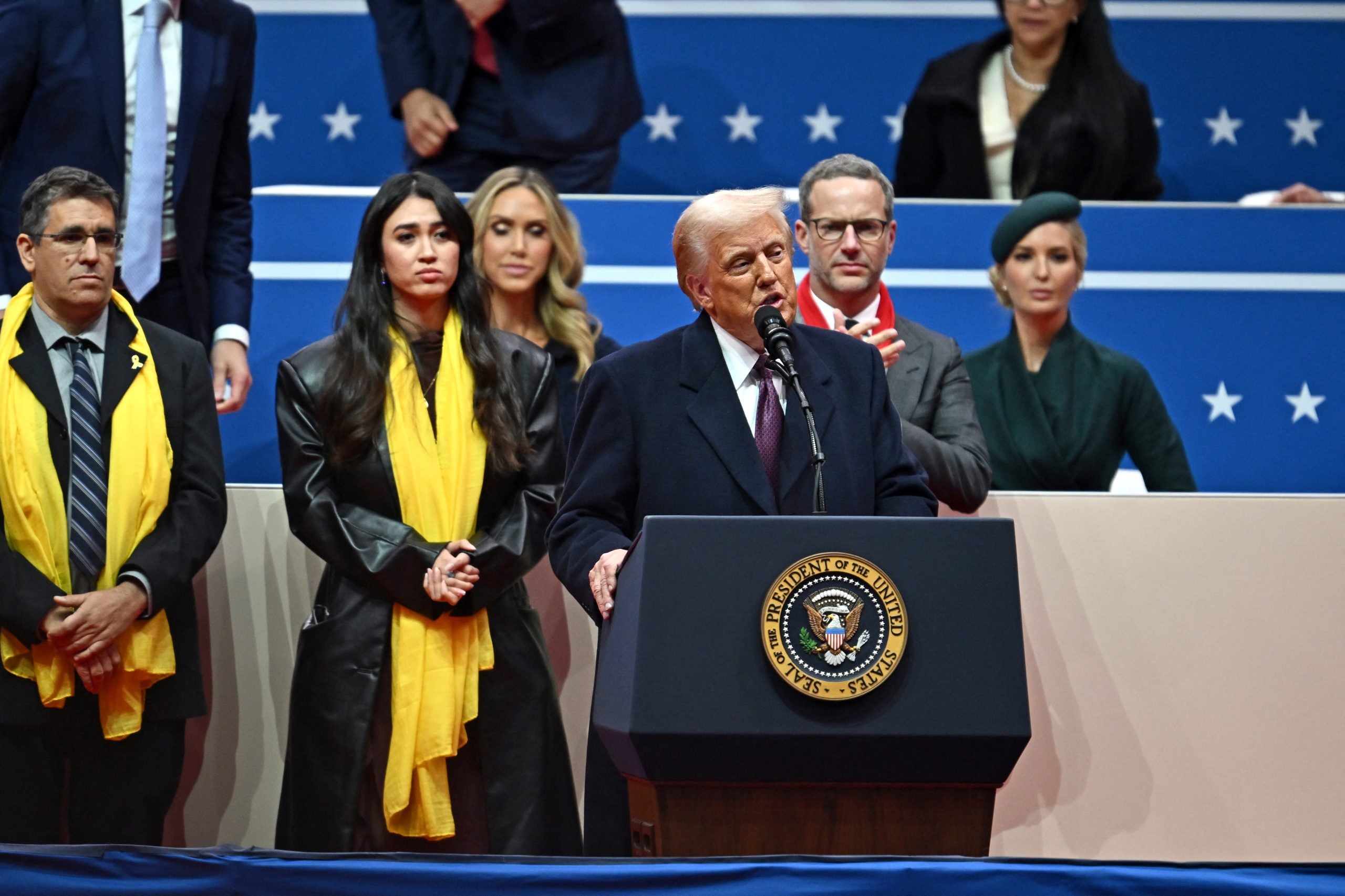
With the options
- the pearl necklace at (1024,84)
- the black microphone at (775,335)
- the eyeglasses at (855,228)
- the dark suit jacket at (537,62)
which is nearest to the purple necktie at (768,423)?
the black microphone at (775,335)

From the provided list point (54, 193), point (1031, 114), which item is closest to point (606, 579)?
point (54, 193)

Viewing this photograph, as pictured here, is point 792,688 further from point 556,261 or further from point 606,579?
point 556,261

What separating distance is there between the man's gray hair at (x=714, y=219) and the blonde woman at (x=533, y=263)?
4.63 feet

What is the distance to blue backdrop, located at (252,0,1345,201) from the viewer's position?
5457 millimetres

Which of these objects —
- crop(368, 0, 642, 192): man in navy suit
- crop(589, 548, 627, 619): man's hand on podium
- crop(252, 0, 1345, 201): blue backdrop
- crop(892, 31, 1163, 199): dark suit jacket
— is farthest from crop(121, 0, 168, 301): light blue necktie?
crop(252, 0, 1345, 201): blue backdrop

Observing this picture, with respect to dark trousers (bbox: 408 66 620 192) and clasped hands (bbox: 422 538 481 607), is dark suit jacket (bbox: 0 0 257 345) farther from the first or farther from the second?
dark trousers (bbox: 408 66 620 192)

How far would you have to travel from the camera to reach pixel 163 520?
262 centimetres

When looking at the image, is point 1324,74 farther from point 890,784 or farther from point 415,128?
point 890,784

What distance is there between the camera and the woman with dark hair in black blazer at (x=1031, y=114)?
4258 mm

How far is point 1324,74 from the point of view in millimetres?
A: 5453

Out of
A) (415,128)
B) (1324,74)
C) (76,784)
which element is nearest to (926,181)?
(415,128)

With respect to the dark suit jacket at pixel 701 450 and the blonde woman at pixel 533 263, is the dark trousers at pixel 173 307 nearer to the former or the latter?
the blonde woman at pixel 533 263

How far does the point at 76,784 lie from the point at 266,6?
11.9 feet

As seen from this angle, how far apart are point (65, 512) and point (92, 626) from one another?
21 centimetres
